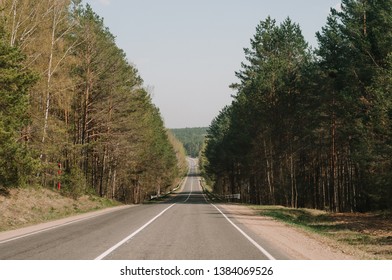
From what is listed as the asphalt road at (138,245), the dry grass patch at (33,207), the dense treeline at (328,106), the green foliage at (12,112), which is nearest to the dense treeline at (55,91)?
the green foliage at (12,112)

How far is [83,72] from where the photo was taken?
3250 cm

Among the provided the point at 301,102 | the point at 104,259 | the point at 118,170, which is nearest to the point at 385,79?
the point at 301,102

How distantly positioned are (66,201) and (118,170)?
71.9 ft

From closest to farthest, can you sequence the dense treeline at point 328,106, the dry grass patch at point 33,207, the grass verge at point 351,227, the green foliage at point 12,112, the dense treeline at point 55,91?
the grass verge at point 351,227
the green foliage at point 12,112
the dense treeline at point 55,91
the dry grass patch at point 33,207
the dense treeline at point 328,106

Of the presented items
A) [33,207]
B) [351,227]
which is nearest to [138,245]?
[33,207]

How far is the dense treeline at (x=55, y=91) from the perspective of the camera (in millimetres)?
18188

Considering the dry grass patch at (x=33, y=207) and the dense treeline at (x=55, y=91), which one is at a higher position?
the dense treeline at (x=55, y=91)

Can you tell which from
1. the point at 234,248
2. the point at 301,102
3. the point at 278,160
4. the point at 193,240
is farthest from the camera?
the point at 278,160

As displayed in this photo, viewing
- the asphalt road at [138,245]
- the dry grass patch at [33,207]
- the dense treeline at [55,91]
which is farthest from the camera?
the dry grass patch at [33,207]

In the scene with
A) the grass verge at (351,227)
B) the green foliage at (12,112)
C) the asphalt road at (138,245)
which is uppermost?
the green foliage at (12,112)

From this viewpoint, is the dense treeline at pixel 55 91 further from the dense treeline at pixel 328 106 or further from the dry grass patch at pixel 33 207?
the dense treeline at pixel 328 106

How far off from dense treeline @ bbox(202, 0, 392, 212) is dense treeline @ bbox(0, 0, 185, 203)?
46.8 feet

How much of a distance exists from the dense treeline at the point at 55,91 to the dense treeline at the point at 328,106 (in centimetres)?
1425
